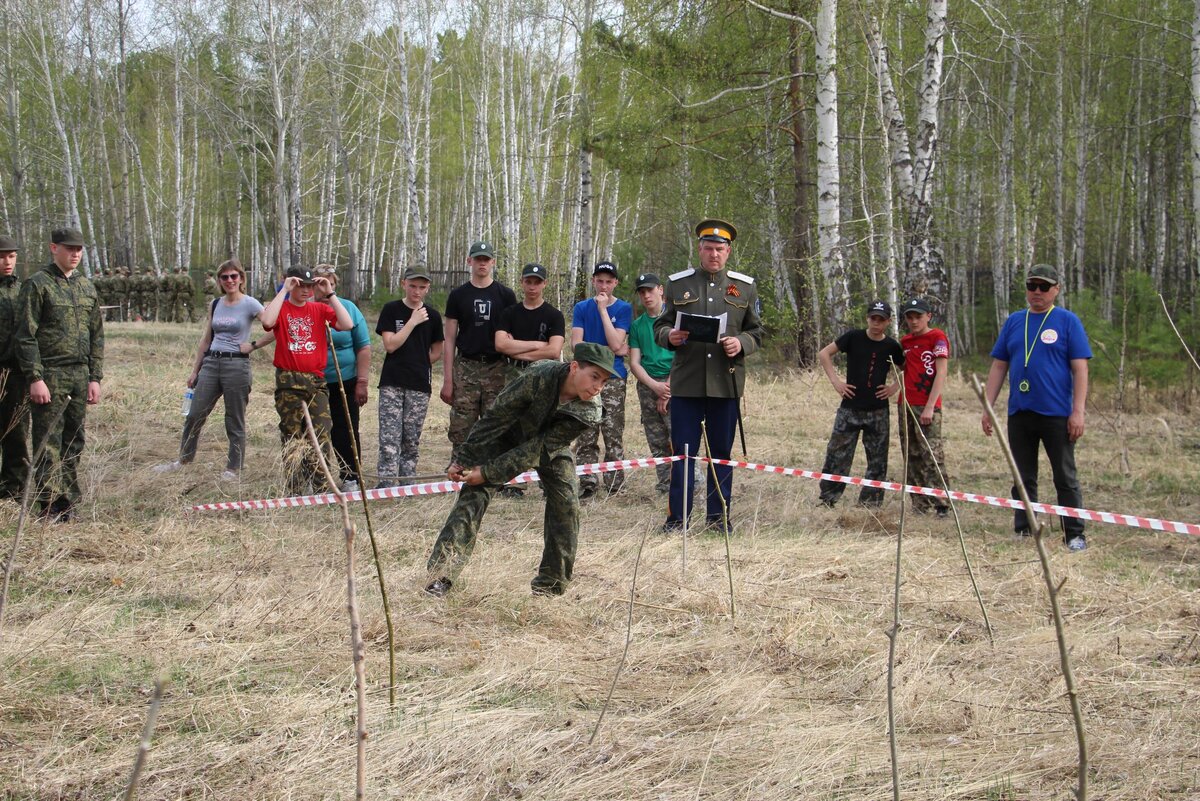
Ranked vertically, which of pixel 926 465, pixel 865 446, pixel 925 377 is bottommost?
pixel 926 465

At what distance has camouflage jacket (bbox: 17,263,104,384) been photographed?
593 cm

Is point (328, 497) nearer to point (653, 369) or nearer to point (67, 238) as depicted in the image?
point (67, 238)

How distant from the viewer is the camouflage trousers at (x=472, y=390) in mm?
7383

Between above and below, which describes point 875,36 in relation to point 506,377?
above

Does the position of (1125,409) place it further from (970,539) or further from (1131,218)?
(1131,218)

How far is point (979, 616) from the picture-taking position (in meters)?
4.75

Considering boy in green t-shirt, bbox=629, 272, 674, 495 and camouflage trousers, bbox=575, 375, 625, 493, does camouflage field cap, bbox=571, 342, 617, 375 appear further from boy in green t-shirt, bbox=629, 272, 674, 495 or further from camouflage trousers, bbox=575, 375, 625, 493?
camouflage trousers, bbox=575, 375, 625, 493

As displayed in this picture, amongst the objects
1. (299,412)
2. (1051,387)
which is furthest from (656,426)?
(1051,387)

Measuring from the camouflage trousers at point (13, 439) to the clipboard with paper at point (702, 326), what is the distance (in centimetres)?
388

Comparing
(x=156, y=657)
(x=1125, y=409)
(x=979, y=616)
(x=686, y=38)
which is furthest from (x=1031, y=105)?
(x=156, y=657)

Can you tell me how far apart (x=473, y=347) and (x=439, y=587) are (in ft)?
9.49

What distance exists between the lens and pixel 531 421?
15.6 ft

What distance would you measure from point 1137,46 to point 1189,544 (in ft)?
69.6

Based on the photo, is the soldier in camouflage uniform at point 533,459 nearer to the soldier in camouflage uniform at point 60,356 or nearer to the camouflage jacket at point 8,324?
the soldier in camouflage uniform at point 60,356
